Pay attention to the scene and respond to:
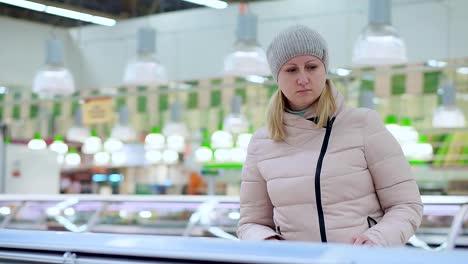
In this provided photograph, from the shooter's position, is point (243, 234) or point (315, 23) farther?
point (315, 23)

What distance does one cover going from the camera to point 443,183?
59.0 ft

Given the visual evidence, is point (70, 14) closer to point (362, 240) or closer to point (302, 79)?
point (302, 79)

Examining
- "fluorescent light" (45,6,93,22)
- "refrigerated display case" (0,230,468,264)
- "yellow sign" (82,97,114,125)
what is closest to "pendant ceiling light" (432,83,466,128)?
"fluorescent light" (45,6,93,22)

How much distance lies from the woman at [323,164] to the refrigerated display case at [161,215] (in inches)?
103

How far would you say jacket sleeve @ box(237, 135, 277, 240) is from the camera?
7.55 ft

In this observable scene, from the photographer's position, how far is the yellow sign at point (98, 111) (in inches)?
511

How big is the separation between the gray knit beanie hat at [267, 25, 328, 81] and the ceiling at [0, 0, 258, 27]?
9.37 metres

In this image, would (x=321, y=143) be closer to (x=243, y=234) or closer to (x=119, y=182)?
(x=243, y=234)

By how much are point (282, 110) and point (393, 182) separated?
0.36m

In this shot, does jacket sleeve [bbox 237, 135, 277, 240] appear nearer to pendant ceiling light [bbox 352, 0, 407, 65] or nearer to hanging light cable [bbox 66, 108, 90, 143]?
pendant ceiling light [bbox 352, 0, 407, 65]

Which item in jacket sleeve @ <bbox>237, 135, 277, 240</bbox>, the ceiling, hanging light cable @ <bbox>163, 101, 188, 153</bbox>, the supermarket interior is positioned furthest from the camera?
hanging light cable @ <bbox>163, 101, 188, 153</bbox>

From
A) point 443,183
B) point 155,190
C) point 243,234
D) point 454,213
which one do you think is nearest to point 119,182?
point 155,190

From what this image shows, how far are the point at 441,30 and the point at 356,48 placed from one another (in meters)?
2.80

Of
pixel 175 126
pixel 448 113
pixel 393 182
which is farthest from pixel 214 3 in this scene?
pixel 393 182
